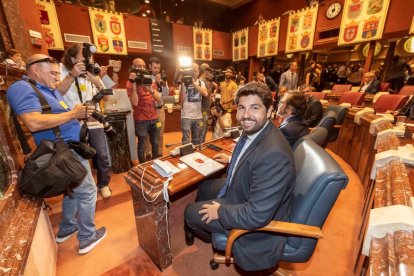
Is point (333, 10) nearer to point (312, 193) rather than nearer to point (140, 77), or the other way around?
point (140, 77)

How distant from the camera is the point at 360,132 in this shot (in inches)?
108

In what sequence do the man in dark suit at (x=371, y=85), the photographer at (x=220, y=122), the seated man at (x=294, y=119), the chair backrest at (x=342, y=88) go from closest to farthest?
the seated man at (x=294, y=119)
the photographer at (x=220, y=122)
the man in dark suit at (x=371, y=85)
the chair backrest at (x=342, y=88)

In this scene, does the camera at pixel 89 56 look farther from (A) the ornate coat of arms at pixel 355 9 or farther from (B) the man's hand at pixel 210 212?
(A) the ornate coat of arms at pixel 355 9

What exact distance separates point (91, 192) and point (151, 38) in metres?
7.57

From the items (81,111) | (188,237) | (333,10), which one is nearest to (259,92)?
(81,111)

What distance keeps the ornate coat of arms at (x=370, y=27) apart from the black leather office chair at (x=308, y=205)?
6175mm

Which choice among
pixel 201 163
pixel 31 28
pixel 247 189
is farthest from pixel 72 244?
pixel 31 28

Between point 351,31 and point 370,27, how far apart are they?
1.44 ft

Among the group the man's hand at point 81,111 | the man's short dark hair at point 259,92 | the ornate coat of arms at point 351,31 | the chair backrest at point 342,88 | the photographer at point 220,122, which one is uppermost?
the ornate coat of arms at point 351,31

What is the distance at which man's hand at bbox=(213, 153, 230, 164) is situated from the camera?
5.16 ft

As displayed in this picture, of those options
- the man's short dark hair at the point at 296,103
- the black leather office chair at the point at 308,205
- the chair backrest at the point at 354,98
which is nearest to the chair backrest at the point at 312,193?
the black leather office chair at the point at 308,205

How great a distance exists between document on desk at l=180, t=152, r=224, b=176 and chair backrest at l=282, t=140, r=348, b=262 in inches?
22.7

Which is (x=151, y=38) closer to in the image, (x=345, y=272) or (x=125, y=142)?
(x=125, y=142)

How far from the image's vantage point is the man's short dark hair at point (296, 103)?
189cm
